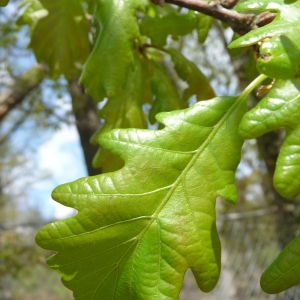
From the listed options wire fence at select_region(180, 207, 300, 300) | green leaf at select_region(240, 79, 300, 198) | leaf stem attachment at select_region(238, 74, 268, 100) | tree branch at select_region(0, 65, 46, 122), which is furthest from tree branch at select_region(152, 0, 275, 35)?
wire fence at select_region(180, 207, 300, 300)

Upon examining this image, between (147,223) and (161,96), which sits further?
(161,96)

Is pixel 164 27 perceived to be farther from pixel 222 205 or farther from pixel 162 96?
pixel 222 205

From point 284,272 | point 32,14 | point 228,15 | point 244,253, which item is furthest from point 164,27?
point 244,253

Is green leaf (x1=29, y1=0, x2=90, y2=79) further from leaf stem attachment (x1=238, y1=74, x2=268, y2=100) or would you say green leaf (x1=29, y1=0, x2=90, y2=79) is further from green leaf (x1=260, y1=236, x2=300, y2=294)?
green leaf (x1=260, y1=236, x2=300, y2=294)

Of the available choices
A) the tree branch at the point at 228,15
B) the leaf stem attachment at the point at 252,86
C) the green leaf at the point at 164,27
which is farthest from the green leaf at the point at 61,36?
the leaf stem attachment at the point at 252,86

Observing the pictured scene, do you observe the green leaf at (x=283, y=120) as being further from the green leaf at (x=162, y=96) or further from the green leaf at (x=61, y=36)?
the green leaf at (x=61, y=36)

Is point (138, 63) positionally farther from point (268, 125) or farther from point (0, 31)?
point (0, 31)

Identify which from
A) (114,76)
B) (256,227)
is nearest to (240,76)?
(114,76)
